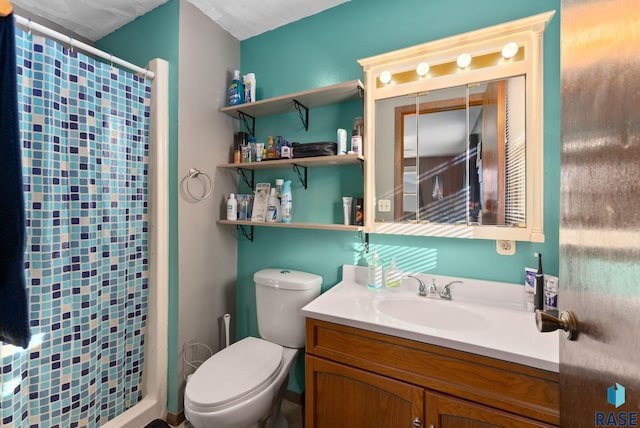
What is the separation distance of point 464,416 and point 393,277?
2.11 feet

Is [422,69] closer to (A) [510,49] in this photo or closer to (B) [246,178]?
(A) [510,49]

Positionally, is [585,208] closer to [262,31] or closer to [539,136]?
[539,136]

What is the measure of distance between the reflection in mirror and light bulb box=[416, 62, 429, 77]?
11 cm

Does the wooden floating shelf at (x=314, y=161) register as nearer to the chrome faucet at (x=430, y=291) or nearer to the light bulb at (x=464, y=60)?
the light bulb at (x=464, y=60)

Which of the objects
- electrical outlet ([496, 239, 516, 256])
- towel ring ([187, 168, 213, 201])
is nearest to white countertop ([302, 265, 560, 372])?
electrical outlet ([496, 239, 516, 256])

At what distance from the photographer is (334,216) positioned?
1.68m

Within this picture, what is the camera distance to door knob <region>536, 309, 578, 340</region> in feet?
1.60

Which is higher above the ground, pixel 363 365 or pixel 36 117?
pixel 36 117

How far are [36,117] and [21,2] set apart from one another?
1.08 meters

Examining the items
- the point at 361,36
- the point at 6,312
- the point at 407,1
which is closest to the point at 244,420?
the point at 6,312

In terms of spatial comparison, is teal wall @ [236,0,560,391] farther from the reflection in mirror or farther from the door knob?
the door knob

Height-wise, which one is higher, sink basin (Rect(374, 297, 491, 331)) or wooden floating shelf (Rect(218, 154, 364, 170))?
wooden floating shelf (Rect(218, 154, 364, 170))

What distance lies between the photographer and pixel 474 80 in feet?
4.25

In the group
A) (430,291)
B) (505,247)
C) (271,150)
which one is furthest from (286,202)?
(505,247)
